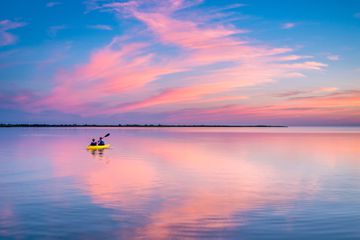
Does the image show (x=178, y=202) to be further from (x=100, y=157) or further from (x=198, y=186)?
(x=100, y=157)

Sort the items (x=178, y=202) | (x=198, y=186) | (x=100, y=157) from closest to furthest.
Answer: (x=178, y=202) → (x=198, y=186) → (x=100, y=157)

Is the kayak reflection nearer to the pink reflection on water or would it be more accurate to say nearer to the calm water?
the pink reflection on water

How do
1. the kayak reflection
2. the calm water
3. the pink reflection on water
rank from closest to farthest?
1. the calm water
2. the pink reflection on water
3. the kayak reflection

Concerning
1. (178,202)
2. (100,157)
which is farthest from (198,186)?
(100,157)

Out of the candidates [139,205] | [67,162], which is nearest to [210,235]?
[139,205]

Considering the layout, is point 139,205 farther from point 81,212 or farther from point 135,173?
point 135,173

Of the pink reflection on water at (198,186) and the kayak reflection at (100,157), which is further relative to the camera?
the kayak reflection at (100,157)

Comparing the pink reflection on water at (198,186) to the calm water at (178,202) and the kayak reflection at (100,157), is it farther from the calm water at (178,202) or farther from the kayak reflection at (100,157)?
the kayak reflection at (100,157)

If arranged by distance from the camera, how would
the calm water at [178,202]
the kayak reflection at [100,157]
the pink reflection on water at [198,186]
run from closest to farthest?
the calm water at [178,202] → the pink reflection on water at [198,186] → the kayak reflection at [100,157]

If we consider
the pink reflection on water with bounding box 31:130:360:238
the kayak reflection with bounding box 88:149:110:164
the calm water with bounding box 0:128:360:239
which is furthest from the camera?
the kayak reflection with bounding box 88:149:110:164

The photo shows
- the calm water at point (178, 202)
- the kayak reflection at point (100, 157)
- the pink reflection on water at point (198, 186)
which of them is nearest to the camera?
the calm water at point (178, 202)

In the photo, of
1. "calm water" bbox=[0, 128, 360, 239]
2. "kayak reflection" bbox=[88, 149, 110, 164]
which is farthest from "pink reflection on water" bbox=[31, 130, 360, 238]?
"kayak reflection" bbox=[88, 149, 110, 164]

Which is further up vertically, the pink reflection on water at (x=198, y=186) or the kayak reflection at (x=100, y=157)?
the kayak reflection at (x=100, y=157)

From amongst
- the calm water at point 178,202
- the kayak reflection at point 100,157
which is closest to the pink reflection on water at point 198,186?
the calm water at point 178,202
